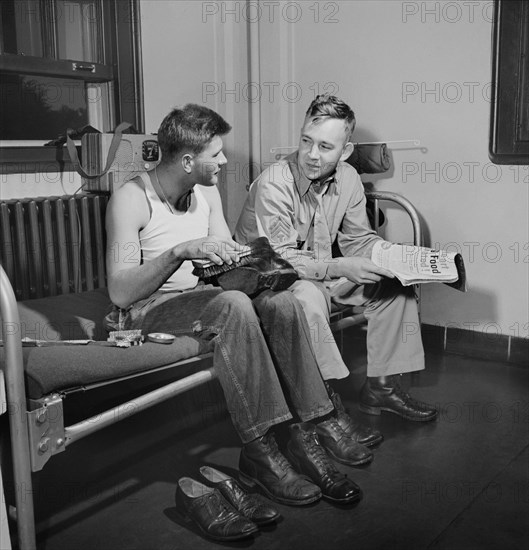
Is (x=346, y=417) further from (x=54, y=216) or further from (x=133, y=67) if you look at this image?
(x=133, y=67)

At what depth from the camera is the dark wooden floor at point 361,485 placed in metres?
A: 1.76

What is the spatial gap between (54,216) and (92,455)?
0.91 meters

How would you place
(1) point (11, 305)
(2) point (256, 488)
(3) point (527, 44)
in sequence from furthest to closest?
(3) point (527, 44), (2) point (256, 488), (1) point (11, 305)

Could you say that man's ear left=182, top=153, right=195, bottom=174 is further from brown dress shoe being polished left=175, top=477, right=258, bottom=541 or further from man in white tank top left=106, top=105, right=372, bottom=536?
brown dress shoe being polished left=175, top=477, right=258, bottom=541

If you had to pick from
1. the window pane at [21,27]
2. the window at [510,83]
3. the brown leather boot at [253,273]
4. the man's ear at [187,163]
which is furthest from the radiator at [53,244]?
the window at [510,83]

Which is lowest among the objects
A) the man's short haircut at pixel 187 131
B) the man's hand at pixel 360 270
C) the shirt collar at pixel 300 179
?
the man's hand at pixel 360 270

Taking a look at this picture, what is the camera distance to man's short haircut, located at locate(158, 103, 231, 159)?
2.14m

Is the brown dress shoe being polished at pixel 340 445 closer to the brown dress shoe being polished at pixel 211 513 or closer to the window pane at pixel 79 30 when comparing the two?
the brown dress shoe being polished at pixel 211 513

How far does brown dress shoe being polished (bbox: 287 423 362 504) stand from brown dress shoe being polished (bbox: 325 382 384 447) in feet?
0.75

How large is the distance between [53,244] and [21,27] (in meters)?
0.83

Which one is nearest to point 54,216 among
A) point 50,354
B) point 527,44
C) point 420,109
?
point 50,354

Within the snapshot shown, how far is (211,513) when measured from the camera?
1.79m

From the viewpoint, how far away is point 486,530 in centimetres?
180

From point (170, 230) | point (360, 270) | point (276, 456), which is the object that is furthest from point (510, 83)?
point (276, 456)
